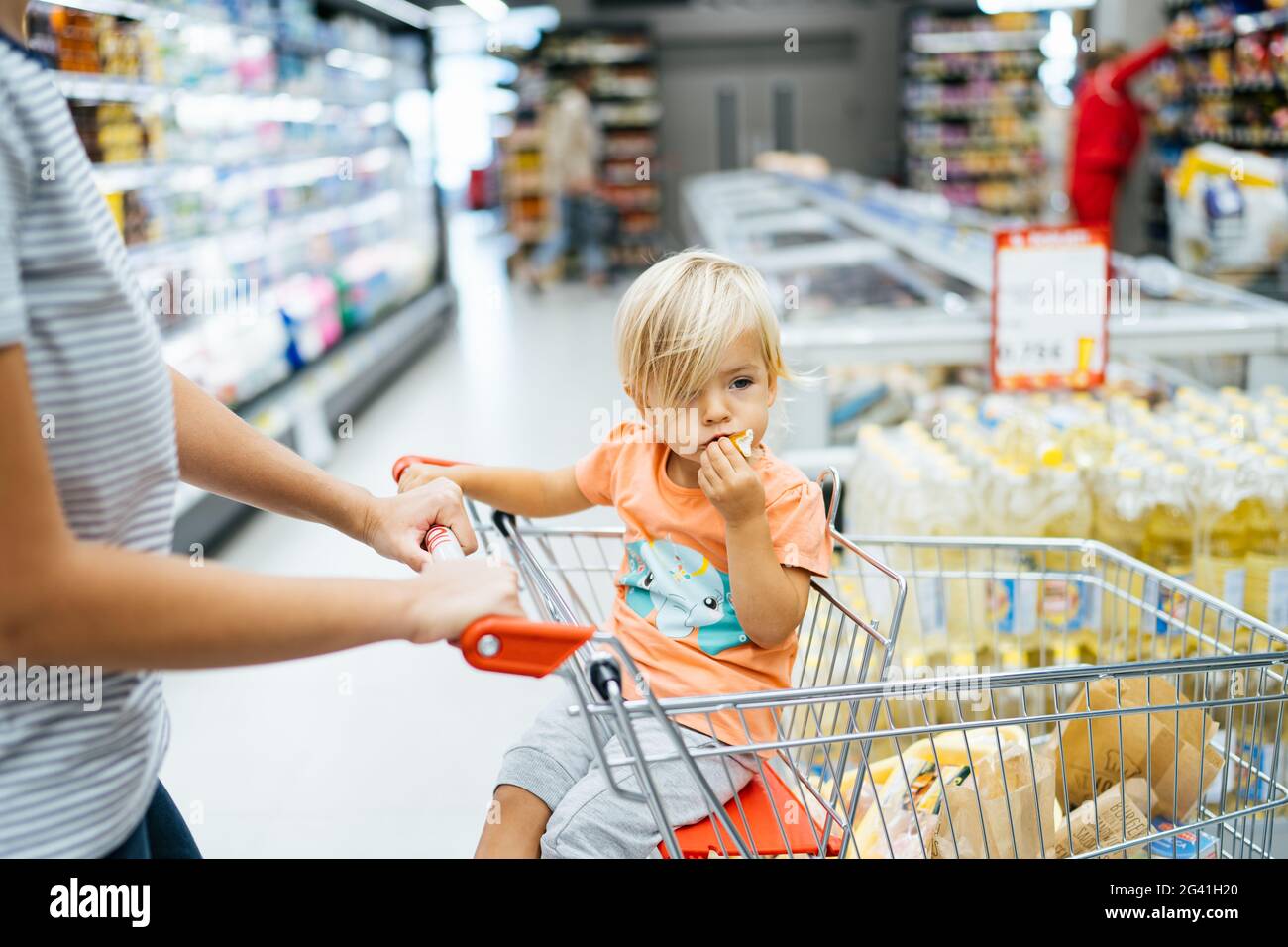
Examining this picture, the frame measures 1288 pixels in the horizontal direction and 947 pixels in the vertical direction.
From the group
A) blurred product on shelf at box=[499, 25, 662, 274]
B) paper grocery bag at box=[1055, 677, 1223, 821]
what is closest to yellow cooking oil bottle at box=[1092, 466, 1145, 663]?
paper grocery bag at box=[1055, 677, 1223, 821]

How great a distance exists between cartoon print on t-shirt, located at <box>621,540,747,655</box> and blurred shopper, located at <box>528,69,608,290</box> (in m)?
11.1

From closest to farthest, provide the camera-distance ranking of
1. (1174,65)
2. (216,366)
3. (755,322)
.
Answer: (755,322), (216,366), (1174,65)

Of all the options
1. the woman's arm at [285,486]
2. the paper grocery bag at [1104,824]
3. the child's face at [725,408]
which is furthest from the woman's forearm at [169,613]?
the paper grocery bag at [1104,824]

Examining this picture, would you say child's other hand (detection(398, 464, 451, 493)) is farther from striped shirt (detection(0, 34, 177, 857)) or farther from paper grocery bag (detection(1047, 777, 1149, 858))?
paper grocery bag (detection(1047, 777, 1149, 858))

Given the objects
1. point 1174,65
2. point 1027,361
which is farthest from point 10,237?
point 1174,65

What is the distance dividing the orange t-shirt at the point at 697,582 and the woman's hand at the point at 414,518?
0.29 metres

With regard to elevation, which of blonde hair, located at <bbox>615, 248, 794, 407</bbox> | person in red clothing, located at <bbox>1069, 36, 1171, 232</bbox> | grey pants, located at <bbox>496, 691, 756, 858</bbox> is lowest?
grey pants, located at <bbox>496, 691, 756, 858</bbox>

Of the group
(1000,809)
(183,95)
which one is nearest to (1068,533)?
(1000,809)

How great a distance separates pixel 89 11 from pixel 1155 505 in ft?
14.7

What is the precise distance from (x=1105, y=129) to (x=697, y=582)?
8179 mm

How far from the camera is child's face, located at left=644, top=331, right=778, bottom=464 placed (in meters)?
1.51
